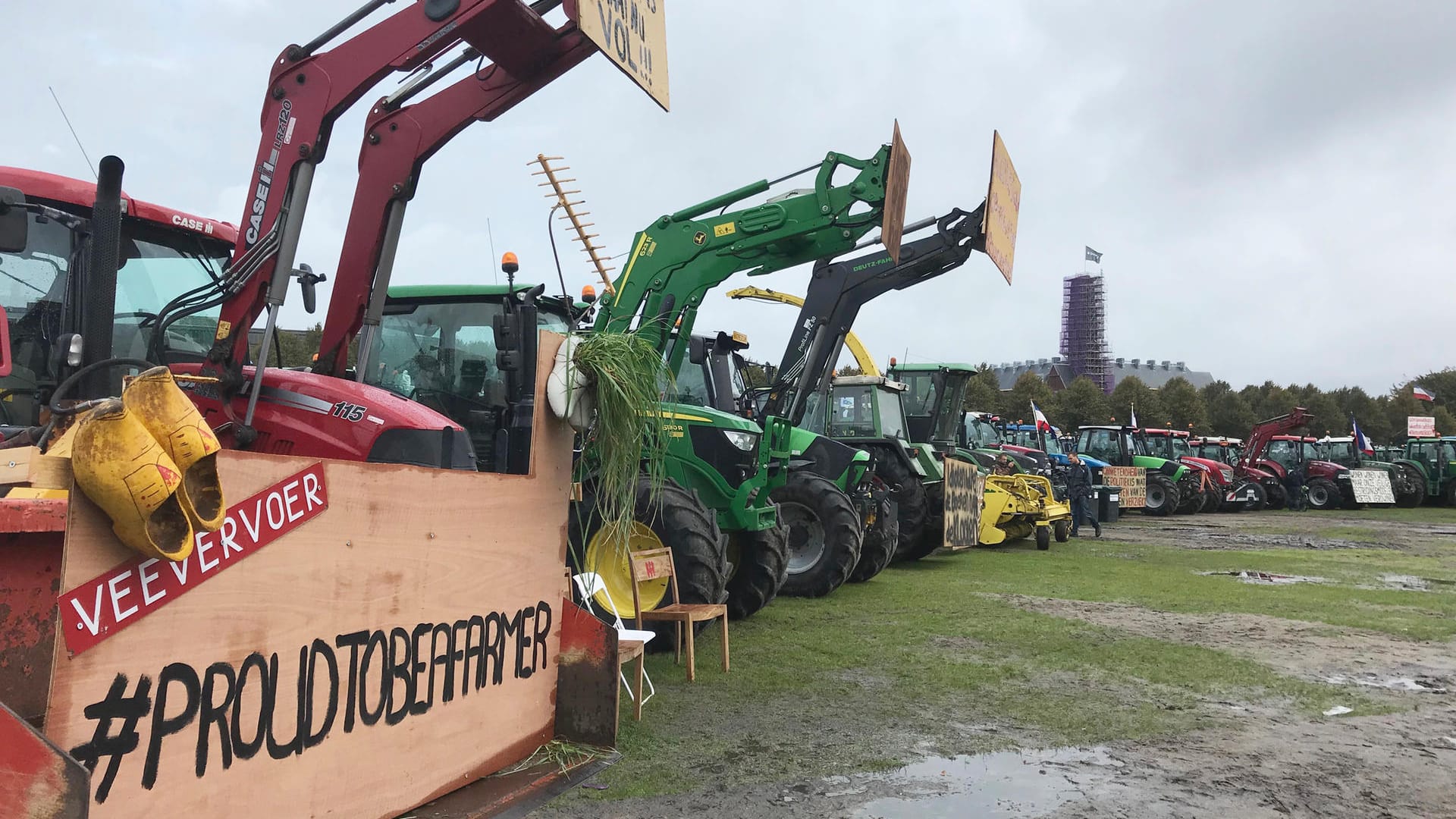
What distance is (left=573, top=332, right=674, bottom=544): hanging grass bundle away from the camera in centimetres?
402

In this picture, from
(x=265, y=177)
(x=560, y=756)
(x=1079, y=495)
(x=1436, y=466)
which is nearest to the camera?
(x=560, y=756)

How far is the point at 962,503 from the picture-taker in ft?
38.7

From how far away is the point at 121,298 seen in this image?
4.66 meters

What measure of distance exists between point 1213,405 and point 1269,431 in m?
29.7

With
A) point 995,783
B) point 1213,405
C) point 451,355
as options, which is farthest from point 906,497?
point 1213,405

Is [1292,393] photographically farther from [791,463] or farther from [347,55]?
[347,55]

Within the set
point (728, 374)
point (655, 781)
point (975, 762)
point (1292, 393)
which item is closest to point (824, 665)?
point (975, 762)

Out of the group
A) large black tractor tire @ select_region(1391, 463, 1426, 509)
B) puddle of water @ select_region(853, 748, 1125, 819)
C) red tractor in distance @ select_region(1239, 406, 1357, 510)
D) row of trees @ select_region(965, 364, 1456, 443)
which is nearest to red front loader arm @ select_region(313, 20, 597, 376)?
puddle of water @ select_region(853, 748, 1125, 819)

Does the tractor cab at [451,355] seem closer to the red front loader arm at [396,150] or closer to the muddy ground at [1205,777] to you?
the red front loader arm at [396,150]

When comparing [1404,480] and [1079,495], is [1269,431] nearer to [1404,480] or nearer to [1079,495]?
[1404,480]

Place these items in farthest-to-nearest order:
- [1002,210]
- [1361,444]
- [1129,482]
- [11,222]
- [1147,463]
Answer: [1361,444], [1147,463], [1129,482], [1002,210], [11,222]

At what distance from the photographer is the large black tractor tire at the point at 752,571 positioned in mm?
7320

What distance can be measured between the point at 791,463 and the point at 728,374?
125 centimetres

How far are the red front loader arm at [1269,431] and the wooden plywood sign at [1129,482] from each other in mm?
5786
